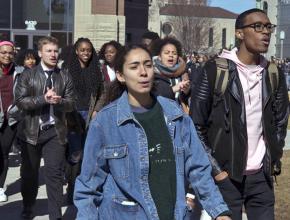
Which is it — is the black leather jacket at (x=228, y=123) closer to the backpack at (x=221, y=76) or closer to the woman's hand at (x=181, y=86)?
the backpack at (x=221, y=76)

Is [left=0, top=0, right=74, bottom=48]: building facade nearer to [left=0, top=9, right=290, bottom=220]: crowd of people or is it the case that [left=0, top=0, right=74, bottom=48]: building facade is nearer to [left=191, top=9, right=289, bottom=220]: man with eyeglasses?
[left=0, top=9, right=290, bottom=220]: crowd of people

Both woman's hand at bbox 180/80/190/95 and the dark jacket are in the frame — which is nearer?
the dark jacket

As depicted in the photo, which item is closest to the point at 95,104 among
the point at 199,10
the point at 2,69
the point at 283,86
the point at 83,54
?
the point at 83,54

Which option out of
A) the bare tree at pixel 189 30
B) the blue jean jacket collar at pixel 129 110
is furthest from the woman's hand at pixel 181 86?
the bare tree at pixel 189 30

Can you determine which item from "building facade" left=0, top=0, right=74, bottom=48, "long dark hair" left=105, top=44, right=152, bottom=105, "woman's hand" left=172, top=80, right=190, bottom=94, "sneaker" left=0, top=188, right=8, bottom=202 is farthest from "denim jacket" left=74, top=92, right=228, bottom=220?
"building facade" left=0, top=0, right=74, bottom=48

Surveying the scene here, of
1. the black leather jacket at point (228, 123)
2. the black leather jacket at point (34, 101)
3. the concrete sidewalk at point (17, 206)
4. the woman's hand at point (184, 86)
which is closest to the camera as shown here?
the black leather jacket at point (228, 123)

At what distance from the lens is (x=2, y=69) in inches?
305

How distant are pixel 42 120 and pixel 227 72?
270cm

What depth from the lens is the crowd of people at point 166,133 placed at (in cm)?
325

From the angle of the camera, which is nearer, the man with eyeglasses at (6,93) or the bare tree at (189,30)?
the man with eyeglasses at (6,93)

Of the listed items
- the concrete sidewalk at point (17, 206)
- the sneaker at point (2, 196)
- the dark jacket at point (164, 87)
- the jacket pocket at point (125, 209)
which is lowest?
the concrete sidewalk at point (17, 206)

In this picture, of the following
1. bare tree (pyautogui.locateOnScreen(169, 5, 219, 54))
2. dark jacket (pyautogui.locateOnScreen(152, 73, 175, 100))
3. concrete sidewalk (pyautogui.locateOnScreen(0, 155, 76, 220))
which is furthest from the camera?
bare tree (pyautogui.locateOnScreen(169, 5, 219, 54))

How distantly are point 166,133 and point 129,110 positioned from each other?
226 mm

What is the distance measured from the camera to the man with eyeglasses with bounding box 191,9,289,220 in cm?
424
